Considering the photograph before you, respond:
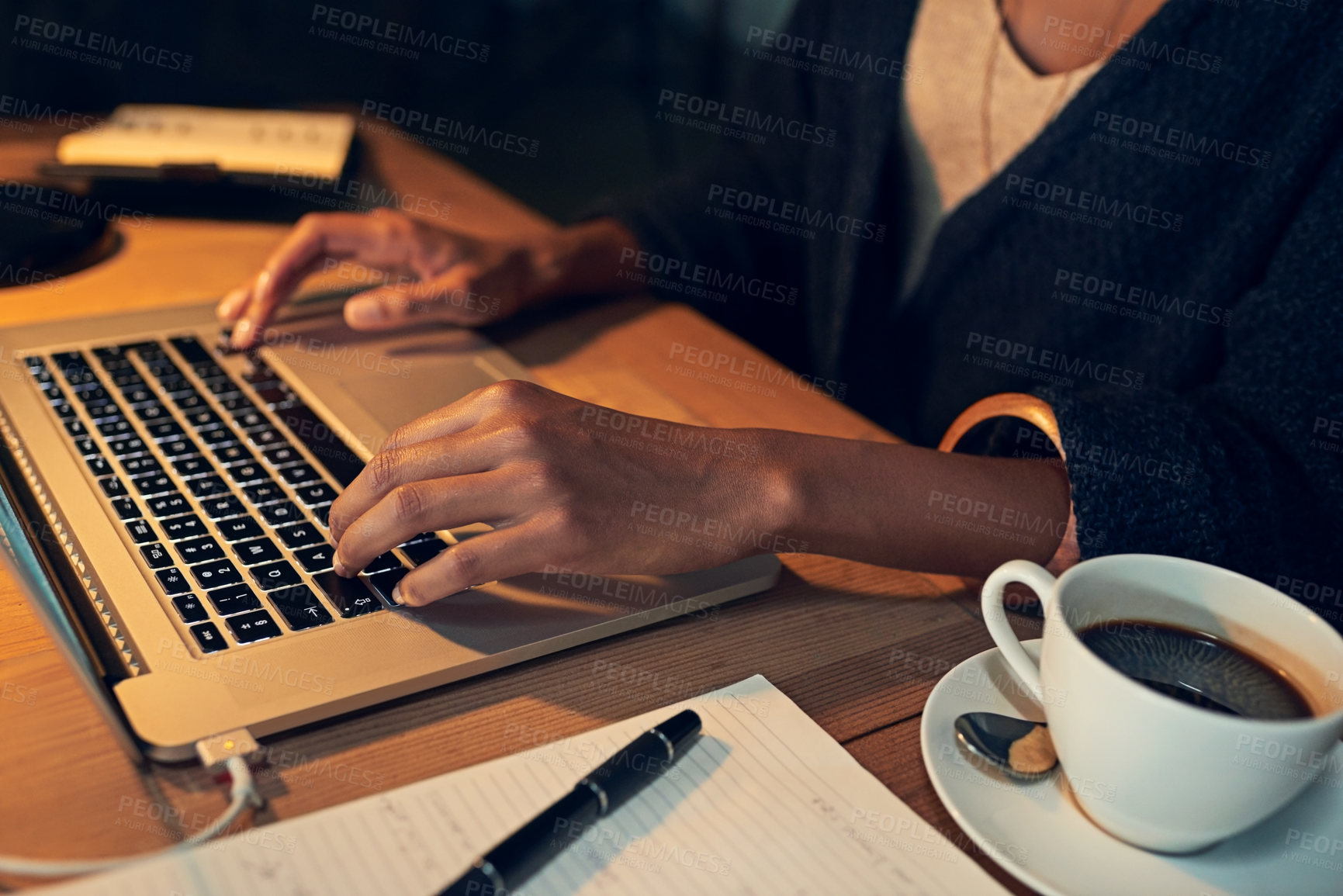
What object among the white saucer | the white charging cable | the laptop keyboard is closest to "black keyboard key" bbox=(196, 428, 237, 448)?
the laptop keyboard

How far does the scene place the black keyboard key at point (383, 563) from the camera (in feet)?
1.83

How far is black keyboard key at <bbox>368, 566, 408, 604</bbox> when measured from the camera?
0.54 metres

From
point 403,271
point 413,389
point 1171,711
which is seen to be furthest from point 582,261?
point 1171,711

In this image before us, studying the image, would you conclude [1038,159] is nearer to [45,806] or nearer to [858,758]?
[858,758]

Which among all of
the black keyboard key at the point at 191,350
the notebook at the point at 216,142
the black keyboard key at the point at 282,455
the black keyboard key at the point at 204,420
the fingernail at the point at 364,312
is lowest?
the black keyboard key at the point at 204,420

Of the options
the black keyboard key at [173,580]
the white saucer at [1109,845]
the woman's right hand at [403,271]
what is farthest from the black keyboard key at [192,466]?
the white saucer at [1109,845]

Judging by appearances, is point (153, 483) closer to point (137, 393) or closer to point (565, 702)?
point (137, 393)

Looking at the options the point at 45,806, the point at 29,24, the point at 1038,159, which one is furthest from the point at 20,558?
the point at 29,24

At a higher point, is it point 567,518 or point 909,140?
point 909,140

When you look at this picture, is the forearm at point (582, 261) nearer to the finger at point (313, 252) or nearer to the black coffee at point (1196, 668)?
the finger at point (313, 252)

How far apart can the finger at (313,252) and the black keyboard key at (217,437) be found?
0.48 ft

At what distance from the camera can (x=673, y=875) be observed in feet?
1.38

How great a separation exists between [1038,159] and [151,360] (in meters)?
0.73

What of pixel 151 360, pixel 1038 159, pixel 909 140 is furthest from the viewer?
pixel 909 140
